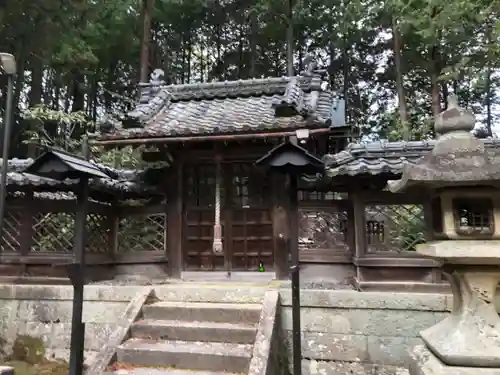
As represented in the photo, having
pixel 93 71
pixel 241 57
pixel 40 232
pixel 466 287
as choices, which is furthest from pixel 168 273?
pixel 241 57

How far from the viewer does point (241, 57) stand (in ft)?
70.0

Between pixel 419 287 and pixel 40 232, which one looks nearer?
pixel 419 287

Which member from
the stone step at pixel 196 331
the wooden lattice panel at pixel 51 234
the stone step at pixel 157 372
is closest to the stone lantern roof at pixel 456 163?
the stone step at pixel 196 331

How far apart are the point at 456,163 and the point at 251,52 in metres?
18.2

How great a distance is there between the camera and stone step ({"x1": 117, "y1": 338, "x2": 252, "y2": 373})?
16.8ft

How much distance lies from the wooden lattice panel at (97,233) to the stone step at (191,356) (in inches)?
115

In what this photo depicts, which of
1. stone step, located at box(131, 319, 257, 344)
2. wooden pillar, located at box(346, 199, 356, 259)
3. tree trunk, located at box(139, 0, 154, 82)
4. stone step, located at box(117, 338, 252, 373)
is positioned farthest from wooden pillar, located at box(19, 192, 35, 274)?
tree trunk, located at box(139, 0, 154, 82)

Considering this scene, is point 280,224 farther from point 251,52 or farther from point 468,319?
point 251,52

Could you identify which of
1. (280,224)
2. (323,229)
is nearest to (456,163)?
(323,229)

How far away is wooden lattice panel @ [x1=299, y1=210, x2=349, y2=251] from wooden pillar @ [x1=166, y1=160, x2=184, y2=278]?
243 cm

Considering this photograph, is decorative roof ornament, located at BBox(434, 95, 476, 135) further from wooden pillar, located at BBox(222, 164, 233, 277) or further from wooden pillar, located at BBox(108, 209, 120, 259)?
wooden pillar, located at BBox(108, 209, 120, 259)

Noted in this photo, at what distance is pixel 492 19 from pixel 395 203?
7752 millimetres

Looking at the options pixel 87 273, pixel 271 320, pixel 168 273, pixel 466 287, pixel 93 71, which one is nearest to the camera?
pixel 466 287

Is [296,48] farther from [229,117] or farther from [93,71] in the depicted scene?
[229,117]
